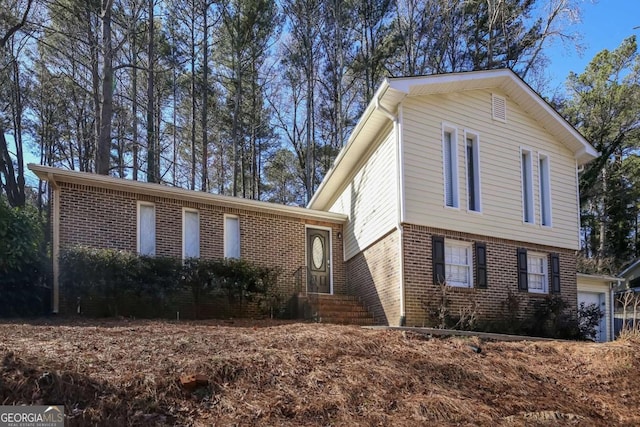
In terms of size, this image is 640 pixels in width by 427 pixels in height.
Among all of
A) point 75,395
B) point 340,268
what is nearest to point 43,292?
point 75,395

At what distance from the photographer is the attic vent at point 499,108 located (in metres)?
12.5

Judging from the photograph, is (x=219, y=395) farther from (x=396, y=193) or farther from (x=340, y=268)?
(x=340, y=268)

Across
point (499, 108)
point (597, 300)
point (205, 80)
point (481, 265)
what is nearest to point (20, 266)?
point (481, 265)

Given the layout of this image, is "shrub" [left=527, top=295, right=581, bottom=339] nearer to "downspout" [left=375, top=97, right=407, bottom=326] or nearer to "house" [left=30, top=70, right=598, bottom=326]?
"house" [left=30, top=70, right=598, bottom=326]

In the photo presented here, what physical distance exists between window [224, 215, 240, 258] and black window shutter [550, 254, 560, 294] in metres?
7.80

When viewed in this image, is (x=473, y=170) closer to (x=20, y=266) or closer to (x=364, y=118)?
(x=364, y=118)

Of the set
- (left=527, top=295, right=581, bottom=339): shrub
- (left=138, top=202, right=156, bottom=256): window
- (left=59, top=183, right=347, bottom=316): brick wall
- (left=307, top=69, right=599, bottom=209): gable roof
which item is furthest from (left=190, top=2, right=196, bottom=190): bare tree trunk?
(left=527, top=295, right=581, bottom=339): shrub

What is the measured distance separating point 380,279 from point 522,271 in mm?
3566

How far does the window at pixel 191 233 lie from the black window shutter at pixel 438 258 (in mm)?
5374

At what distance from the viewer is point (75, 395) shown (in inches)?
174

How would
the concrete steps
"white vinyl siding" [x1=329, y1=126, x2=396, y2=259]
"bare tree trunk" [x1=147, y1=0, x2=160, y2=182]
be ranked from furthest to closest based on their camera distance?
"bare tree trunk" [x1=147, y1=0, x2=160, y2=182] < "white vinyl siding" [x1=329, y1=126, x2=396, y2=259] < the concrete steps

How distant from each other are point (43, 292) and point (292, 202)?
18.1 metres

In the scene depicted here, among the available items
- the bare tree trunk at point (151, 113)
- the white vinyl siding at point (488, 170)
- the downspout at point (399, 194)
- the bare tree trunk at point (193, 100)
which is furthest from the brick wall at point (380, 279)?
the bare tree trunk at point (193, 100)

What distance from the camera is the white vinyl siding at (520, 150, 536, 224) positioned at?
12.6 metres
